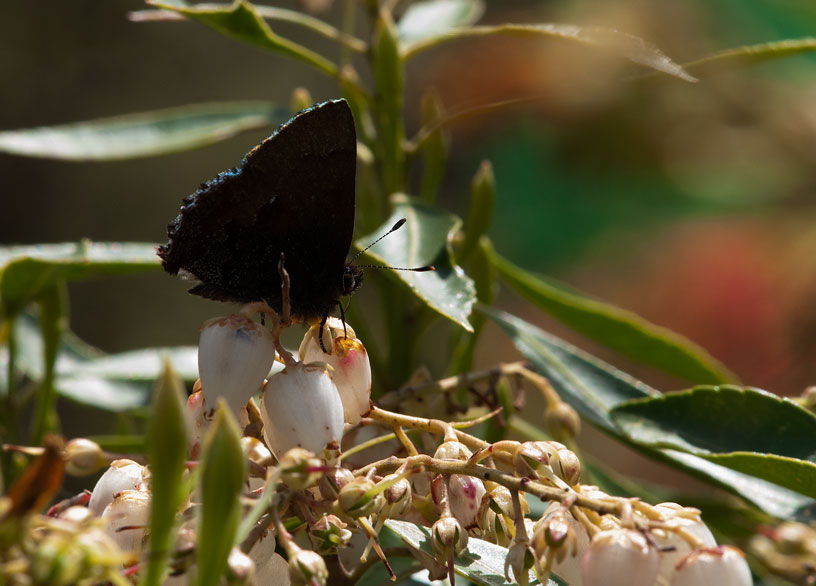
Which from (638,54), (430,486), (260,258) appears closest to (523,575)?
(430,486)

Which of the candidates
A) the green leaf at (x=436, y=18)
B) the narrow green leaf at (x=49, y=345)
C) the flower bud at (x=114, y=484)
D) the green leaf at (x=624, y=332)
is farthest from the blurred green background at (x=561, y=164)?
the flower bud at (x=114, y=484)

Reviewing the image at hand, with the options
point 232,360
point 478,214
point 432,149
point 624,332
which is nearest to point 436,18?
point 432,149

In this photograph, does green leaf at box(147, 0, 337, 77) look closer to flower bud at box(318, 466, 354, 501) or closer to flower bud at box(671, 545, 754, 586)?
flower bud at box(318, 466, 354, 501)

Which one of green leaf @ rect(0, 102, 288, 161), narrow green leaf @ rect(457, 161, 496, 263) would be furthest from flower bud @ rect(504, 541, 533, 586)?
green leaf @ rect(0, 102, 288, 161)

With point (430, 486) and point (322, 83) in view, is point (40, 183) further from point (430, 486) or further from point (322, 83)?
point (430, 486)

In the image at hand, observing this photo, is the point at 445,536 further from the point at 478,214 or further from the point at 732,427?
the point at 478,214

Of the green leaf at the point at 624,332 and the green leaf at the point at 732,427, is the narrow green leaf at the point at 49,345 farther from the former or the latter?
the green leaf at the point at 732,427
